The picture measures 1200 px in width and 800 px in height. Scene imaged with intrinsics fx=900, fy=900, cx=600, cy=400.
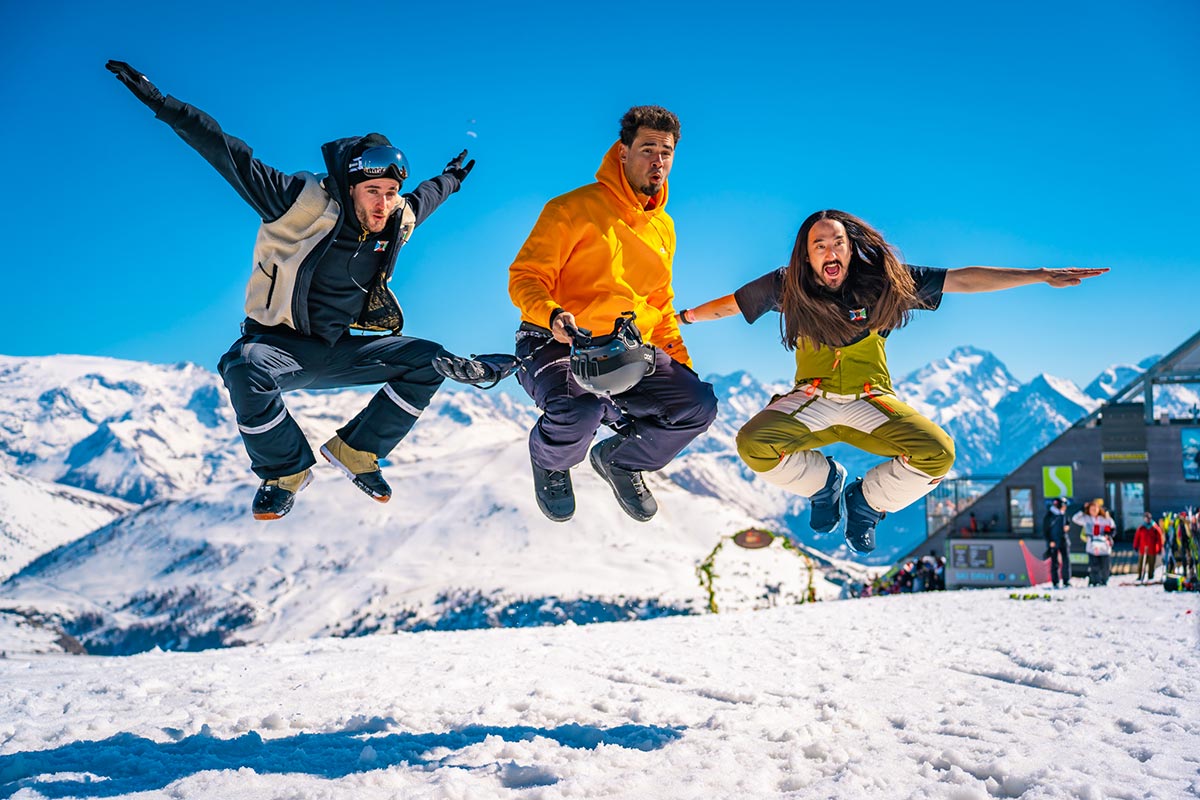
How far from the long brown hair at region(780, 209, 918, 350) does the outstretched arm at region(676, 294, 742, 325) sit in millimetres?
454

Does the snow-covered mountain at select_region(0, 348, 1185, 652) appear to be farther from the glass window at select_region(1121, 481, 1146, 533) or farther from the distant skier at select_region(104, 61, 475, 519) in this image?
the distant skier at select_region(104, 61, 475, 519)

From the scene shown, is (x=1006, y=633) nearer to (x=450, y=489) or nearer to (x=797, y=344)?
(x=797, y=344)

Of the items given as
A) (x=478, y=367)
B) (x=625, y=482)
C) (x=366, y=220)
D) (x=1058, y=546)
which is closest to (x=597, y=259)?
(x=478, y=367)

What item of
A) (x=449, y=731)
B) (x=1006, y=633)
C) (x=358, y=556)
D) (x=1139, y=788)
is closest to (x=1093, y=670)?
(x=1006, y=633)

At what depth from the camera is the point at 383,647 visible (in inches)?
378

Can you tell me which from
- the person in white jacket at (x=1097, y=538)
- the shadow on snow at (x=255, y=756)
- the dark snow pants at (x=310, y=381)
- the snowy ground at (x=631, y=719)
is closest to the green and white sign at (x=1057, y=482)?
the person in white jacket at (x=1097, y=538)

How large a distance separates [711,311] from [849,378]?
988 mm

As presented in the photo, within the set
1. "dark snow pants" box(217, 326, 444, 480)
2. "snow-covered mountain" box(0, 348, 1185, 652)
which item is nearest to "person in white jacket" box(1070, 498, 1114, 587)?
"dark snow pants" box(217, 326, 444, 480)

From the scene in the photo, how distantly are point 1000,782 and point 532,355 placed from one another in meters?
3.30

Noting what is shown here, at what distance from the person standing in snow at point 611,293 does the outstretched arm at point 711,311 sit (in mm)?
129

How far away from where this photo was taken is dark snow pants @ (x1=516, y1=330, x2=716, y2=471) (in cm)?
529

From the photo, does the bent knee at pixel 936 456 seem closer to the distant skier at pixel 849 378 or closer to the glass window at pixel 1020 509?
the distant skier at pixel 849 378

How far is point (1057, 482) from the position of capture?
32562 millimetres

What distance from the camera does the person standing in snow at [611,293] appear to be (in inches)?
→ 206
